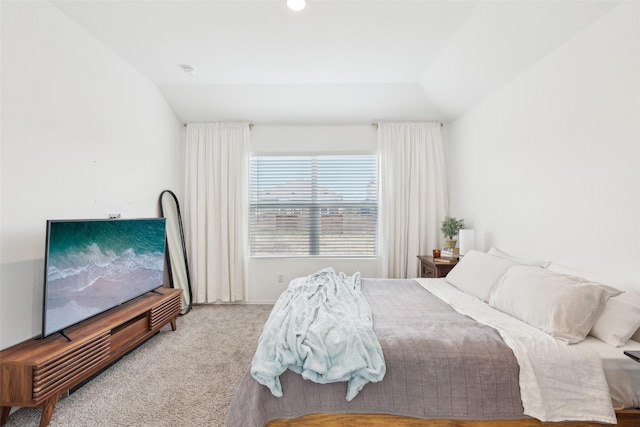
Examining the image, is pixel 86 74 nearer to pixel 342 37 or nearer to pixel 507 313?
pixel 342 37

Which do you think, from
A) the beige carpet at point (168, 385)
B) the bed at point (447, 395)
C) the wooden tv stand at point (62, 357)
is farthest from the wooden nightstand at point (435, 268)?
the wooden tv stand at point (62, 357)

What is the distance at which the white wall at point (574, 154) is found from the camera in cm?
162

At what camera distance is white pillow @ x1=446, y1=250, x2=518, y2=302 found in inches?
85.0

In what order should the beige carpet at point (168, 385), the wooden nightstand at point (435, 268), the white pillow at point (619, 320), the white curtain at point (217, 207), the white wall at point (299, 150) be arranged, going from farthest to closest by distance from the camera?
the white wall at point (299, 150) → the white curtain at point (217, 207) → the wooden nightstand at point (435, 268) → the beige carpet at point (168, 385) → the white pillow at point (619, 320)

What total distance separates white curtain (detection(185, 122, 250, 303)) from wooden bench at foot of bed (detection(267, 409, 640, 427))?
2.59 metres

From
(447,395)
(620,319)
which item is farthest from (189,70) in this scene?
(620,319)

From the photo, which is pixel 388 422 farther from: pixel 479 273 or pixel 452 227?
pixel 452 227

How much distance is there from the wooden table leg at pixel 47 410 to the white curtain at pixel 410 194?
10.5 ft

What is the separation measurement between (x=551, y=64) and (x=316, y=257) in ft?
10.0

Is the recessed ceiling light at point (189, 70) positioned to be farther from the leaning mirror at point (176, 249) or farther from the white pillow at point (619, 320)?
the white pillow at point (619, 320)

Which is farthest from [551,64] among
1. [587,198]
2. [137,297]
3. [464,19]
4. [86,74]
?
[137,297]

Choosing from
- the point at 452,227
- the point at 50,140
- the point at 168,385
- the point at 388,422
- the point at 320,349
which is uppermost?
the point at 50,140

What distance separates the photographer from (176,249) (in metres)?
3.54

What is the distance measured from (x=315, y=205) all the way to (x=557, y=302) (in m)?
2.82
